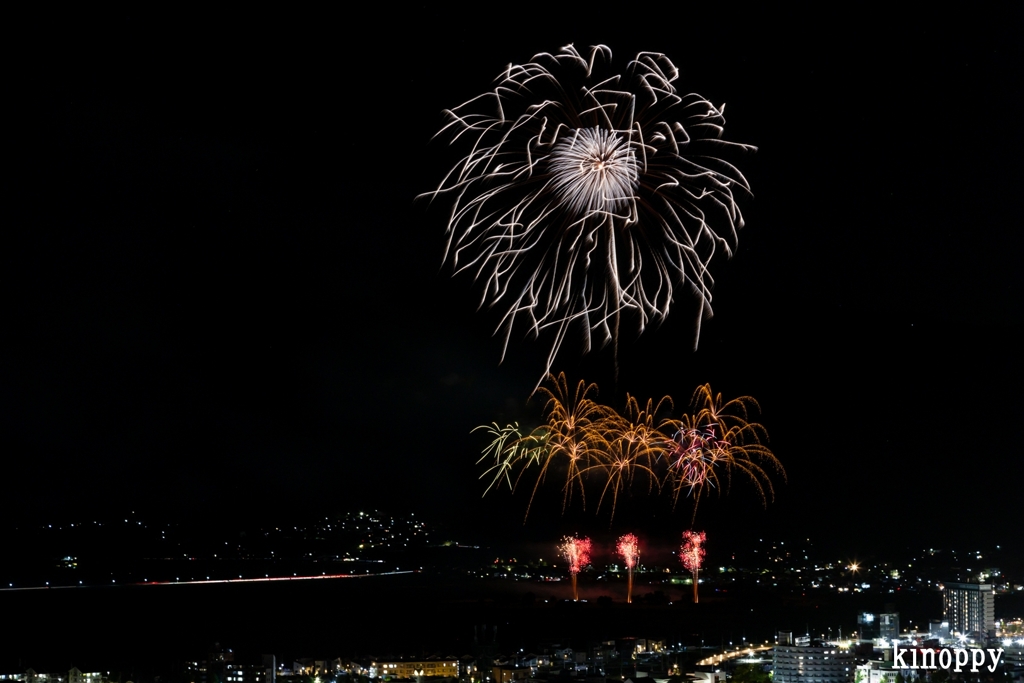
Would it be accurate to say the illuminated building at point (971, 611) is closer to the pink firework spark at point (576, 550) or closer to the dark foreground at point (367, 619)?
the dark foreground at point (367, 619)

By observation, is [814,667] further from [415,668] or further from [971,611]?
[971,611]

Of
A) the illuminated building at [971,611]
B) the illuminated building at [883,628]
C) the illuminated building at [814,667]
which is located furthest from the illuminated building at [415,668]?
the illuminated building at [971,611]

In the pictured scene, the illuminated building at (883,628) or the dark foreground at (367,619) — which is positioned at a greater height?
the illuminated building at (883,628)

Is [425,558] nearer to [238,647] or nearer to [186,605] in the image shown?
[186,605]

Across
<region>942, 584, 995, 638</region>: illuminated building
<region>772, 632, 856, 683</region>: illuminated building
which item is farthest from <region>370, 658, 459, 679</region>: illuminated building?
<region>942, 584, 995, 638</region>: illuminated building

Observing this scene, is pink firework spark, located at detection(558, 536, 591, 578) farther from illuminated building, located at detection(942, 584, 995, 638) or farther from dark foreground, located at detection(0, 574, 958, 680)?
illuminated building, located at detection(942, 584, 995, 638)

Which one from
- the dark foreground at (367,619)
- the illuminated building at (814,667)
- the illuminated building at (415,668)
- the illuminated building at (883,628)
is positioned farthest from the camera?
the dark foreground at (367,619)
